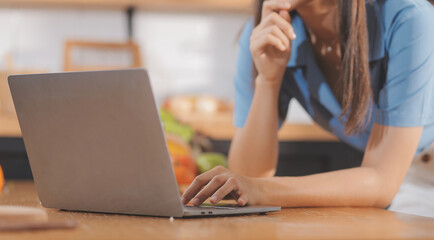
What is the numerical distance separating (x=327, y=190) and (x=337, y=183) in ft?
0.10

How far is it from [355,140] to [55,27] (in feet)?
11.1

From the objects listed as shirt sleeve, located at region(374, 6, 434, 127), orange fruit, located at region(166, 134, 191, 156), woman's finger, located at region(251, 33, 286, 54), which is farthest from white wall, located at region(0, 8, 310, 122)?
shirt sleeve, located at region(374, 6, 434, 127)

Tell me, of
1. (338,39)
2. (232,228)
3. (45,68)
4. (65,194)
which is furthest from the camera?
(45,68)

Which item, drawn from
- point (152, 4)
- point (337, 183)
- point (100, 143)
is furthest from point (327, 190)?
point (152, 4)

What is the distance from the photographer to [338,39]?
3.72ft

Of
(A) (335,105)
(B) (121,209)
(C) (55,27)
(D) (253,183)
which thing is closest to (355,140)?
(A) (335,105)

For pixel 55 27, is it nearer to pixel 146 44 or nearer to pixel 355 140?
pixel 146 44

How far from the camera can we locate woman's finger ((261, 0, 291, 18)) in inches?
42.4

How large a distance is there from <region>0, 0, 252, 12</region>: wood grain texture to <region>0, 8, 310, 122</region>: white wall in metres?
0.06

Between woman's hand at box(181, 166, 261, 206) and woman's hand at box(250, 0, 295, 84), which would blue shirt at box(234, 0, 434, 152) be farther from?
woman's hand at box(181, 166, 261, 206)

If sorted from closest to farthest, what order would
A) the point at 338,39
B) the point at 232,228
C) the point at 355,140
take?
the point at 232,228 < the point at 338,39 < the point at 355,140

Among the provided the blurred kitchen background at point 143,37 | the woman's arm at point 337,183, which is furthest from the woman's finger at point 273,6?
the blurred kitchen background at point 143,37

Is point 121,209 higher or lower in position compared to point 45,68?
higher

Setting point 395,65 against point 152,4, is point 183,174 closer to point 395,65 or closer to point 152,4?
point 395,65
